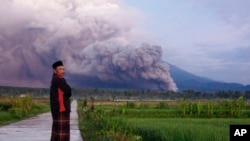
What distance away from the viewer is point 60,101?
1030 centimetres

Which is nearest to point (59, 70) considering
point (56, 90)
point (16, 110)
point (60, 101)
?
point (56, 90)

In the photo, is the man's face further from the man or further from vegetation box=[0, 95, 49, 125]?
vegetation box=[0, 95, 49, 125]

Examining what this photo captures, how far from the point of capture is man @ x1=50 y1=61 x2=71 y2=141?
33.5 ft

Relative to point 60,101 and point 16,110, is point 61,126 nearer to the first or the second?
point 60,101

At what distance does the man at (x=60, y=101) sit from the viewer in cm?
1022

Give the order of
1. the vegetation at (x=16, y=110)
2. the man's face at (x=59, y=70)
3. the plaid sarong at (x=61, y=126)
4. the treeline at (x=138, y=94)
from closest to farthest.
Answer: the man's face at (x=59, y=70) < the plaid sarong at (x=61, y=126) < the vegetation at (x=16, y=110) < the treeline at (x=138, y=94)

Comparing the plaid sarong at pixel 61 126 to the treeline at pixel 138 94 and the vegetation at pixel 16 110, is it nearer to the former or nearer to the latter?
the vegetation at pixel 16 110

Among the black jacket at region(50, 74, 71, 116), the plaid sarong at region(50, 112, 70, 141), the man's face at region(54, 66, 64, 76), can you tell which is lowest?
the plaid sarong at region(50, 112, 70, 141)

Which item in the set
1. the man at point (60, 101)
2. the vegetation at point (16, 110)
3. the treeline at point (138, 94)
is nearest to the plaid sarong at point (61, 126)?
the man at point (60, 101)

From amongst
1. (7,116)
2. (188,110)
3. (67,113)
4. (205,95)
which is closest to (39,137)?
(67,113)

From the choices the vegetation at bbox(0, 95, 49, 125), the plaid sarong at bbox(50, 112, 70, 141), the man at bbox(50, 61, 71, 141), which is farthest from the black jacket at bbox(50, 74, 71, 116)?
the vegetation at bbox(0, 95, 49, 125)

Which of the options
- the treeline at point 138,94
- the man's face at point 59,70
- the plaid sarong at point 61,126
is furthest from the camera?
the treeline at point 138,94

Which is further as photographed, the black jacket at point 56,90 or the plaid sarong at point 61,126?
the plaid sarong at point 61,126

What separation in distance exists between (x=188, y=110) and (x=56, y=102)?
2954cm
